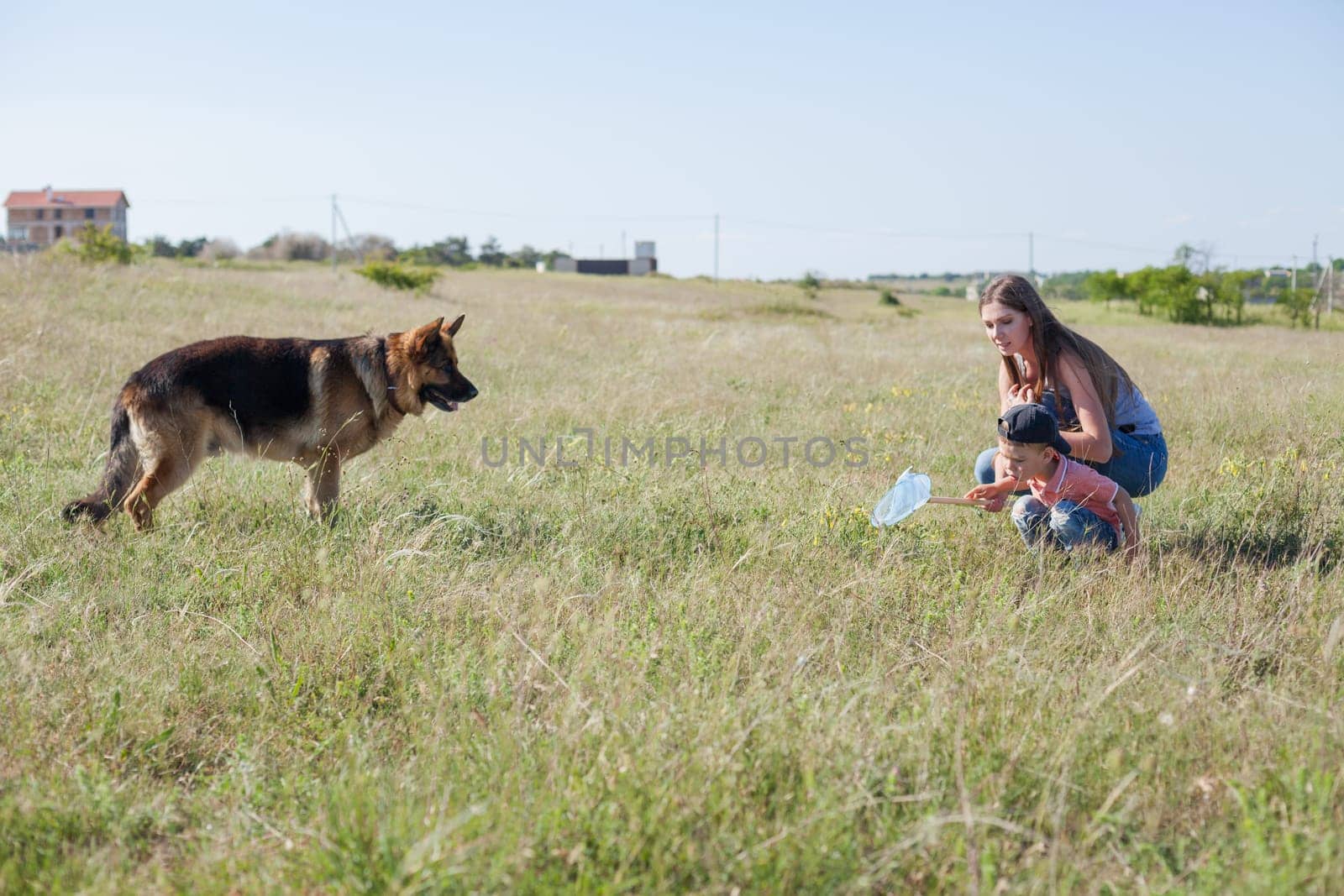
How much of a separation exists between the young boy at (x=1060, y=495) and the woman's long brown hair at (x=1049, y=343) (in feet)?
1.29

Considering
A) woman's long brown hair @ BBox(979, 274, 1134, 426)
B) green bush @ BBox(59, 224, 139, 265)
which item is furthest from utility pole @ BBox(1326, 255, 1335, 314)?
green bush @ BBox(59, 224, 139, 265)

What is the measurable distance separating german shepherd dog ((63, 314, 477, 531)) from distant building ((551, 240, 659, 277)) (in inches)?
2986

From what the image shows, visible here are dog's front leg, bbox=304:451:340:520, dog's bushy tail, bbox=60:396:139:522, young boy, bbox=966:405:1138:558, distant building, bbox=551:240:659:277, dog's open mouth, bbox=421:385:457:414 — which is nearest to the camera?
young boy, bbox=966:405:1138:558

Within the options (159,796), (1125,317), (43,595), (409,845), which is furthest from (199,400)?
(1125,317)

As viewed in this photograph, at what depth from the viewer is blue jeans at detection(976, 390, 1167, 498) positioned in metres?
4.45

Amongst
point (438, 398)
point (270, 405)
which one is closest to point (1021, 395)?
point (438, 398)

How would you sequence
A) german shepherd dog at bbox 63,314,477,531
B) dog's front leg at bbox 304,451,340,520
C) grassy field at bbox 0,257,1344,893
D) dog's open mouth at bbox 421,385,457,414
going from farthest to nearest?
dog's open mouth at bbox 421,385,457,414
dog's front leg at bbox 304,451,340,520
german shepherd dog at bbox 63,314,477,531
grassy field at bbox 0,257,1344,893

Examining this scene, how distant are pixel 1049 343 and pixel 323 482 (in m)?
4.04

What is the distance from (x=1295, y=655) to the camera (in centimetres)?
319

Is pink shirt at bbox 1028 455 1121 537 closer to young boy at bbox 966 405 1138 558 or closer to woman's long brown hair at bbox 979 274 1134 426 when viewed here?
young boy at bbox 966 405 1138 558

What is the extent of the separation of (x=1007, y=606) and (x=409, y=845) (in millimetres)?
2495

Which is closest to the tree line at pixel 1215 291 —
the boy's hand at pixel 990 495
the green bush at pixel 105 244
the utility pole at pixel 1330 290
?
the utility pole at pixel 1330 290

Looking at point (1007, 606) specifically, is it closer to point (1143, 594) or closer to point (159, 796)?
point (1143, 594)

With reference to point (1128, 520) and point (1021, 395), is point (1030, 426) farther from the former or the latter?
point (1128, 520)
